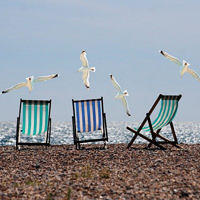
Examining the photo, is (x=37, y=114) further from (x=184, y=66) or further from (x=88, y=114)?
(x=184, y=66)

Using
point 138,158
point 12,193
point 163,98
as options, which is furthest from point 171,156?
point 12,193

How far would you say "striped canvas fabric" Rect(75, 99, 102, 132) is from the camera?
334 inches

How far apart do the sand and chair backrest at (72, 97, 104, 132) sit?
2.22 feet

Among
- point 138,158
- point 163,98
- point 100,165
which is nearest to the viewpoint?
point 100,165

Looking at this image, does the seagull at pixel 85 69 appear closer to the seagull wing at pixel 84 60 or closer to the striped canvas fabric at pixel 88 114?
the seagull wing at pixel 84 60

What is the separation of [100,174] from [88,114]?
123 inches

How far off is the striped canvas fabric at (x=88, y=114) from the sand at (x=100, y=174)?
67 cm

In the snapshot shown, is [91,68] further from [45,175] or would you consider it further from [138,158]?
[45,175]

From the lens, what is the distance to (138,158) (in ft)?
22.9

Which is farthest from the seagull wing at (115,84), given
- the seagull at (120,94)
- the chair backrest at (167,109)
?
the chair backrest at (167,109)

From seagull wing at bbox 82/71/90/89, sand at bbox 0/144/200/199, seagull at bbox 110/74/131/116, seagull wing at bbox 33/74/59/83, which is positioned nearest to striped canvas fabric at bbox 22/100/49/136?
seagull wing at bbox 33/74/59/83

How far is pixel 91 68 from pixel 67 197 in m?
4.76

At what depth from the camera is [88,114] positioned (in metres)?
8.50

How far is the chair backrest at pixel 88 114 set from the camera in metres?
8.48
